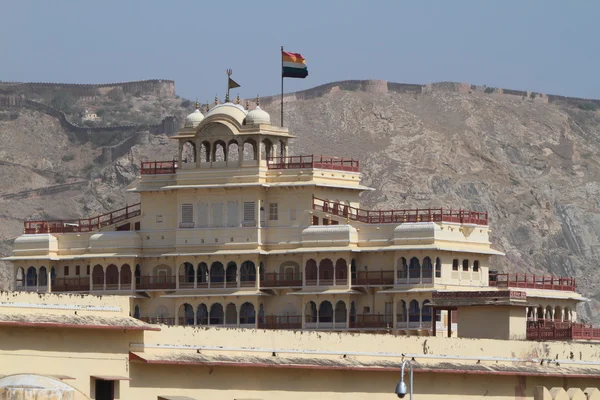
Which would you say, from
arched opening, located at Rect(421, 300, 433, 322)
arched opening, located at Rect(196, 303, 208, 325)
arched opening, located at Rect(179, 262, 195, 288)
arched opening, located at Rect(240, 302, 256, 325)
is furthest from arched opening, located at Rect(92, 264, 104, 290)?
arched opening, located at Rect(421, 300, 433, 322)

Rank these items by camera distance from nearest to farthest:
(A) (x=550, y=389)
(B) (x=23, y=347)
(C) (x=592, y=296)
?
1. (B) (x=23, y=347)
2. (A) (x=550, y=389)
3. (C) (x=592, y=296)

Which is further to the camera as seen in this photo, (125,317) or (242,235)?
(242,235)

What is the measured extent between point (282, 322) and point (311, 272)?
2.87 metres

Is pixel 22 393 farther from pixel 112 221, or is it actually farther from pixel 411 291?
pixel 112 221

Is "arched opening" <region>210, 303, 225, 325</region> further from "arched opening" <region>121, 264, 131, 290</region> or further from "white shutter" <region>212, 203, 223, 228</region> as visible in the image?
"arched opening" <region>121, 264, 131, 290</region>

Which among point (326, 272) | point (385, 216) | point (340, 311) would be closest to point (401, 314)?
point (340, 311)

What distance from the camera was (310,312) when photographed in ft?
336

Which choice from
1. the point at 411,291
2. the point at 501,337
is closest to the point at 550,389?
the point at 501,337

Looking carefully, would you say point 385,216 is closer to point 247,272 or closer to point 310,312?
point 310,312

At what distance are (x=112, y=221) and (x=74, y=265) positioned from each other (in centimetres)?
304

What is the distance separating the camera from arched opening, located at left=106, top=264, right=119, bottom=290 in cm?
10619

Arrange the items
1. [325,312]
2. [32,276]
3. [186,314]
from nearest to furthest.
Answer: [325,312] → [186,314] → [32,276]

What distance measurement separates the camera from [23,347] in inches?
2467

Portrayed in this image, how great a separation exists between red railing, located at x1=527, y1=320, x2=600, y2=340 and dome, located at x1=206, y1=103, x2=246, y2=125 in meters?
19.0
